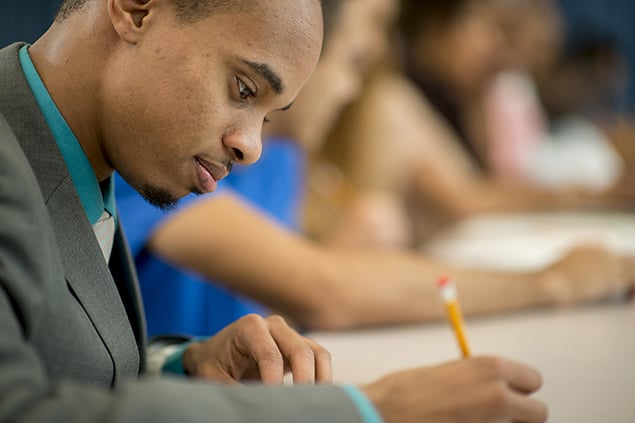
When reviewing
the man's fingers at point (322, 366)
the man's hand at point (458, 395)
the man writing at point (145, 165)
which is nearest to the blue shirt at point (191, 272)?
the man writing at point (145, 165)

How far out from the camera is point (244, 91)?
1.94 ft

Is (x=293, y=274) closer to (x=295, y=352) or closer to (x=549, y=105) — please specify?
(x=295, y=352)

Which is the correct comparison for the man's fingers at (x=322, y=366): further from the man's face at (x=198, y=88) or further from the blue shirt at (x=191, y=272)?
the blue shirt at (x=191, y=272)

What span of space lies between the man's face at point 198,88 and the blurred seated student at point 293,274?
0.40m

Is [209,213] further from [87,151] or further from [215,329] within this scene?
[87,151]

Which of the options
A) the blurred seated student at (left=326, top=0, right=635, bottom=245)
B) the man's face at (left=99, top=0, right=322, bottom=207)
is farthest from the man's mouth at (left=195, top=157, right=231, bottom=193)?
the blurred seated student at (left=326, top=0, right=635, bottom=245)

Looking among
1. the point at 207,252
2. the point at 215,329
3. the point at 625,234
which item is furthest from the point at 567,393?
the point at 625,234

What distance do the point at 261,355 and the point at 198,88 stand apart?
0.21 meters

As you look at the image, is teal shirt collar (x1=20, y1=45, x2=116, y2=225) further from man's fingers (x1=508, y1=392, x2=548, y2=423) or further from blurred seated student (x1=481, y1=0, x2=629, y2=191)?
blurred seated student (x1=481, y1=0, x2=629, y2=191)

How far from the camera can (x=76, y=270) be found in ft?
1.76

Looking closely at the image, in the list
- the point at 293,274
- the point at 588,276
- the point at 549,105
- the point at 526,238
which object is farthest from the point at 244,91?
the point at 549,105

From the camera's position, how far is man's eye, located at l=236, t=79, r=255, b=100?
1.93 ft

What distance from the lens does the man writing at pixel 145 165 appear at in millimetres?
472

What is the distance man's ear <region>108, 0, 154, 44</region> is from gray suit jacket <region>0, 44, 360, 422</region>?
8 centimetres
